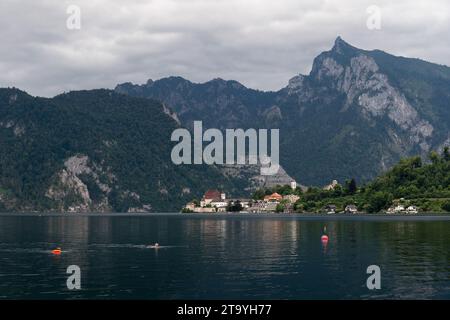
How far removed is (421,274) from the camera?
3494 inches

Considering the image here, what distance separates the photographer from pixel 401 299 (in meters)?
70.6

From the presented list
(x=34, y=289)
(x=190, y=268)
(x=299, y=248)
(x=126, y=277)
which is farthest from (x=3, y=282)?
(x=299, y=248)

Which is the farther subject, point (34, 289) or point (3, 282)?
point (3, 282)

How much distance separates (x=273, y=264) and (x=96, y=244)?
57402 mm

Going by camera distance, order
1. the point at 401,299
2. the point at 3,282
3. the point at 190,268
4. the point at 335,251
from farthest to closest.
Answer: the point at 335,251, the point at 190,268, the point at 3,282, the point at 401,299

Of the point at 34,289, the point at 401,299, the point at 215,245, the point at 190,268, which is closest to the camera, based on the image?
the point at 401,299
